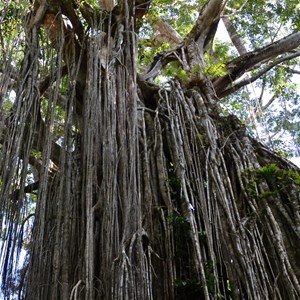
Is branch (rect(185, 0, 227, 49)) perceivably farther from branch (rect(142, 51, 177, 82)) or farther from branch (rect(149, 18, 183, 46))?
branch (rect(149, 18, 183, 46))

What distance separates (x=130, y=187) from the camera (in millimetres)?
2760

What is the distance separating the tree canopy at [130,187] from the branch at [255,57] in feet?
1.27

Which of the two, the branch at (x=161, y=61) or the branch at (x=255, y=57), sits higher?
the branch at (x=161, y=61)

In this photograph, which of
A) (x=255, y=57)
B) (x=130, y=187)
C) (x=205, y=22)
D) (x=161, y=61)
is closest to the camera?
(x=130, y=187)

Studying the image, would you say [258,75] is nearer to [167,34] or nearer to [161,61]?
[161,61]

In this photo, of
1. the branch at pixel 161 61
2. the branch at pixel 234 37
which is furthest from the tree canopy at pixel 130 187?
the branch at pixel 234 37

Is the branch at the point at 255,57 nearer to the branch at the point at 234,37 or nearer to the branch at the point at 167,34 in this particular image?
the branch at the point at 234,37

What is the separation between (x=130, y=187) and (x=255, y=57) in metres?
2.37

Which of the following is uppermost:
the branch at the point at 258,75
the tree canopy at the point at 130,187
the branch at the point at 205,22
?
the branch at the point at 205,22

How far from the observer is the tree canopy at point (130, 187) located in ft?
8.35

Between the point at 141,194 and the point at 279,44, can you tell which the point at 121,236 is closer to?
the point at 141,194

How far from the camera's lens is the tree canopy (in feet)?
8.35

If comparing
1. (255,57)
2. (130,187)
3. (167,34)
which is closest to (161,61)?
(255,57)

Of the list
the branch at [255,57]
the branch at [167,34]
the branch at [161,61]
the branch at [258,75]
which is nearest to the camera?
the branch at [255,57]
